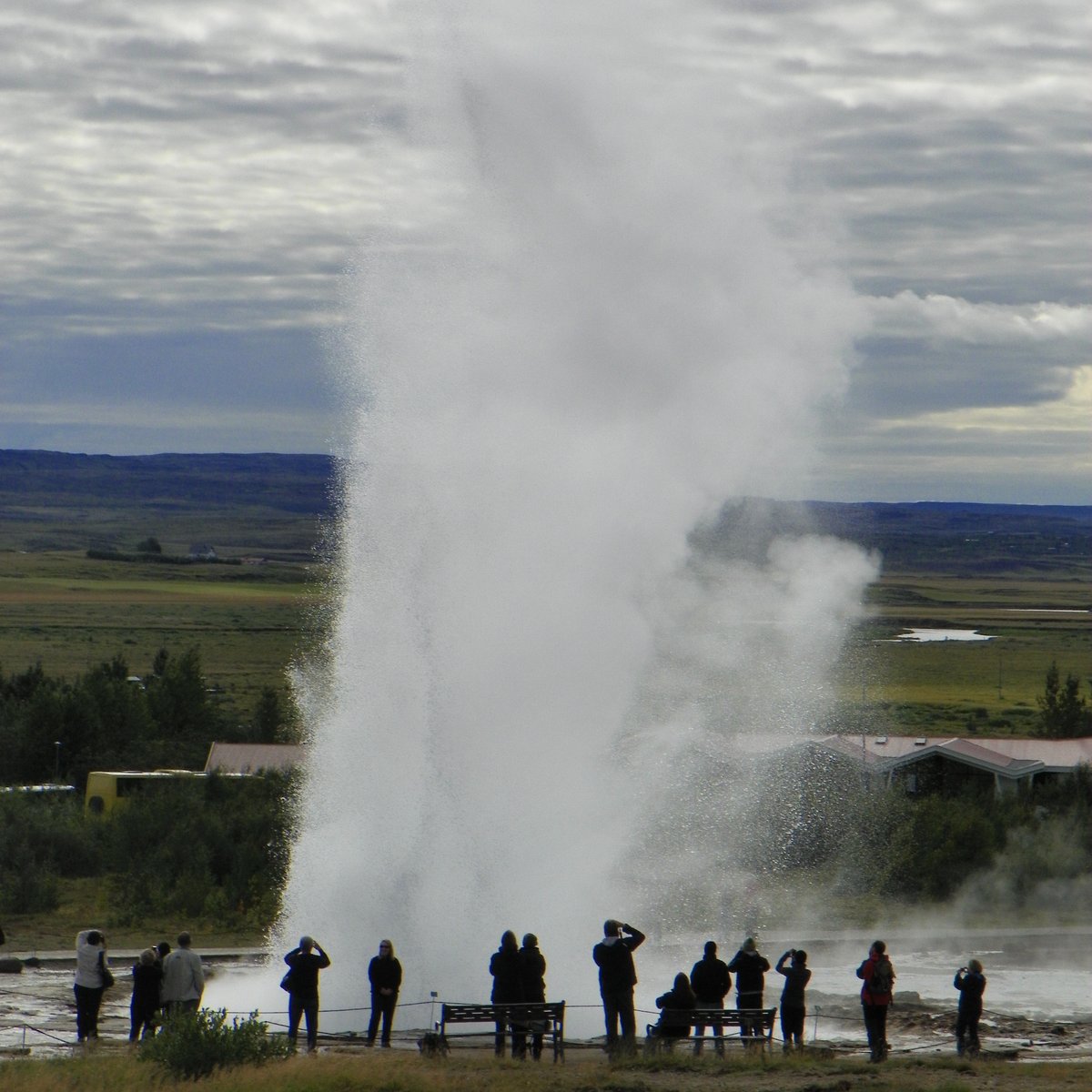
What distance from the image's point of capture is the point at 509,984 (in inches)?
617

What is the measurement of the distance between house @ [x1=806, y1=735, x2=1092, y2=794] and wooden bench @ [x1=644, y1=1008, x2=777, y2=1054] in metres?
27.7

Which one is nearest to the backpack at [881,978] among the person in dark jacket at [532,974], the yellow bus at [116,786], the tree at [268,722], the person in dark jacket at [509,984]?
the person in dark jacket at [532,974]

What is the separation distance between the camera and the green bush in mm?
14109

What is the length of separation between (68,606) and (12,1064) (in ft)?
408

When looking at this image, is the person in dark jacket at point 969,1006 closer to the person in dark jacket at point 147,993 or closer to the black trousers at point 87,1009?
the person in dark jacket at point 147,993

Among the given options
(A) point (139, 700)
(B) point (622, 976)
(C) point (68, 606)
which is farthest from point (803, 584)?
(C) point (68, 606)

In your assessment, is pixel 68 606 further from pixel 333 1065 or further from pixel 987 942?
pixel 333 1065

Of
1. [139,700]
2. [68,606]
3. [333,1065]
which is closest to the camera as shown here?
[333,1065]

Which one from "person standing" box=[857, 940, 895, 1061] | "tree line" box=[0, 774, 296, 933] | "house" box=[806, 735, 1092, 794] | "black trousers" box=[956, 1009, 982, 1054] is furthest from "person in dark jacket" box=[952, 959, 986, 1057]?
"house" box=[806, 735, 1092, 794]

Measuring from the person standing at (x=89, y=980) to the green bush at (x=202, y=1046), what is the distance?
1457 millimetres

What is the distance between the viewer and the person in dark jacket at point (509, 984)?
15547mm

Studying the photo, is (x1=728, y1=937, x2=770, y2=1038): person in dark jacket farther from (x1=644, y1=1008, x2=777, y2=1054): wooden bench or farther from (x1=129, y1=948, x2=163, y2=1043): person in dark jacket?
(x1=129, y1=948, x2=163, y2=1043): person in dark jacket

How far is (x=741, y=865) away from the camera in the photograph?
34.5 m

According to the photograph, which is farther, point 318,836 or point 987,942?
point 987,942
